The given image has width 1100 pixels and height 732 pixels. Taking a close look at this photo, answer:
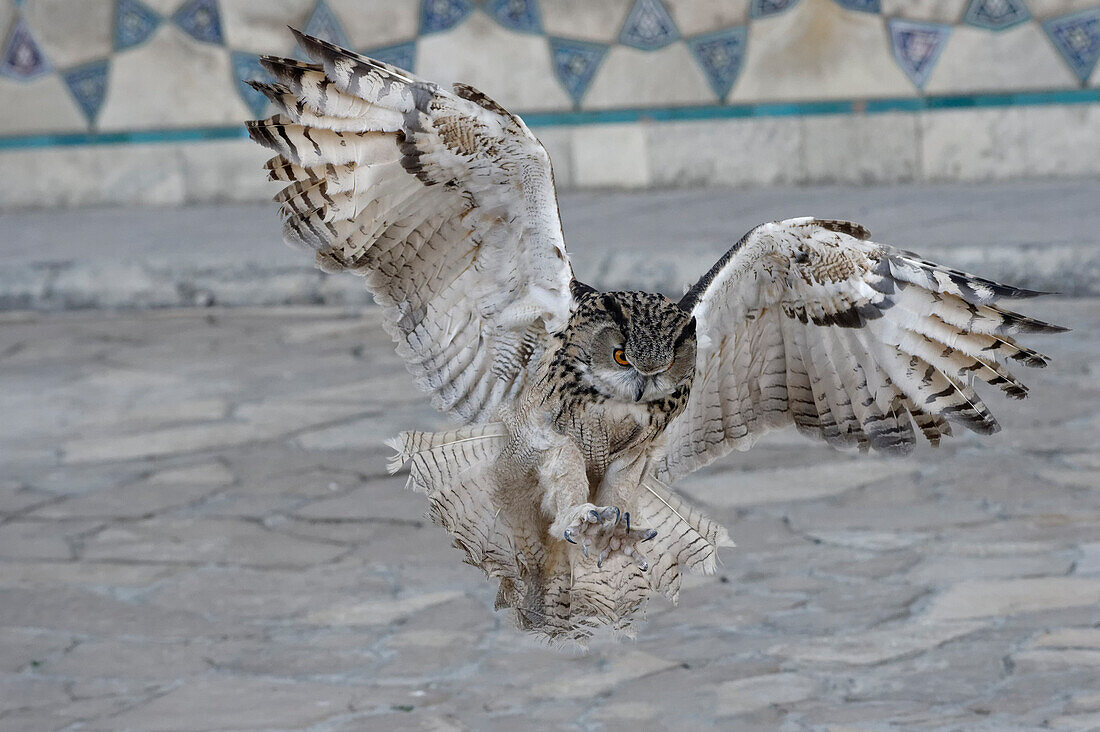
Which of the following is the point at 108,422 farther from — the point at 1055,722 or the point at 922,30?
the point at 922,30

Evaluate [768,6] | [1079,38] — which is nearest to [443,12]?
[768,6]

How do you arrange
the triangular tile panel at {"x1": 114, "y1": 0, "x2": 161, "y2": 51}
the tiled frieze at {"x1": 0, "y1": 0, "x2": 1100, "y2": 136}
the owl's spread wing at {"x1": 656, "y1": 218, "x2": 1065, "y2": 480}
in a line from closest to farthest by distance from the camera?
the owl's spread wing at {"x1": 656, "y1": 218, "x2": 1065, "y2": 480} → the tiled frieze at {"x1": 0, "y1": 0, "x2": 1100, "y2": 136} → the triangular tile panel at {"x1": 114, "y1": 0, "x2": 161, "y2": 51}

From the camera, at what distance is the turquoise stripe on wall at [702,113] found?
319 inches

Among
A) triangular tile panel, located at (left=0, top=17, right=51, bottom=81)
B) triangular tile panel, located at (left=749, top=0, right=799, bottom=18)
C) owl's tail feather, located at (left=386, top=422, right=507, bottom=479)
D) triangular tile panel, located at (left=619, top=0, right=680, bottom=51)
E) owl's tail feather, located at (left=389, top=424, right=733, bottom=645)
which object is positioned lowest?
owl's tail feather, located at (left=389, top=424, right=733, bottom=645)

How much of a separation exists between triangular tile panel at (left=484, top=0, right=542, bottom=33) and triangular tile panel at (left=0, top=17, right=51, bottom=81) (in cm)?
271

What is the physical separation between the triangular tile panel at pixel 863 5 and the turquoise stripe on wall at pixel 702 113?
1.56 feet

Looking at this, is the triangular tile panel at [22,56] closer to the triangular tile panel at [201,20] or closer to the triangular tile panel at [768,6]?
the triangular tile panel at [201,20]

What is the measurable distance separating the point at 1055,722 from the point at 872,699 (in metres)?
0.41

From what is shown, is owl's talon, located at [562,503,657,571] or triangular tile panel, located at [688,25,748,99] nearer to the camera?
owl's talon, located at [562,503,657,571]

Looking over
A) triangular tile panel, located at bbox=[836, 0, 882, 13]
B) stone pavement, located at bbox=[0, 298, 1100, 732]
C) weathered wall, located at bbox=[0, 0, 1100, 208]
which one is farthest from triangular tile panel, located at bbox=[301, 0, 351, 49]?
stone pavement, located at bbox=[0, 298, 1100, 732]

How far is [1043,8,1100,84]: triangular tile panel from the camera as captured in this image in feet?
26.0

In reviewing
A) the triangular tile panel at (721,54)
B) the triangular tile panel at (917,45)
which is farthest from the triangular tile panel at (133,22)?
the triangular tile panel at (917,45)

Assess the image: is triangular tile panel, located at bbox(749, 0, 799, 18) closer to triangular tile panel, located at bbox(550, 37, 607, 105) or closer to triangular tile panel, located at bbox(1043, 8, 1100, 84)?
triangular tile panel, located at bbox(550, 37, 607, 105)

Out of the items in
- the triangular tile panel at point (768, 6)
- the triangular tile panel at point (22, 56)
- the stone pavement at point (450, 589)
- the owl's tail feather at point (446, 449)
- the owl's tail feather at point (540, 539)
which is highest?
the triangular tile panel at point (768, 6)
